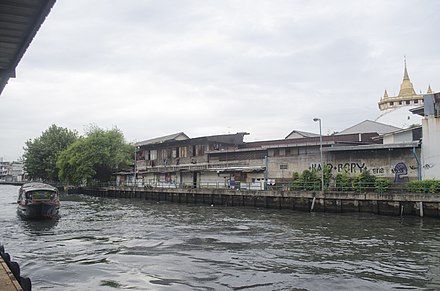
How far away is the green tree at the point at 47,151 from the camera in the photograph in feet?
284

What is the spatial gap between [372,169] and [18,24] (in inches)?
1238

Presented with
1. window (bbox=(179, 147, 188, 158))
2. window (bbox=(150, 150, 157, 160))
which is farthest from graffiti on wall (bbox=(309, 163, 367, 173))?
window (bbox=(150, 150, 157, 160))

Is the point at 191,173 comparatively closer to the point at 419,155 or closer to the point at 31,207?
the point at 31,207

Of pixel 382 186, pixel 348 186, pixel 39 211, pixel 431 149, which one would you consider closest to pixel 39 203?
pixel 39 211

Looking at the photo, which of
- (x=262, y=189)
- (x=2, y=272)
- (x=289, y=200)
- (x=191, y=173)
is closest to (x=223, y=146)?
(x=191, y=173)

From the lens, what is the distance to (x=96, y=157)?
67.4 m

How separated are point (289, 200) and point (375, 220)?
9.90 meters

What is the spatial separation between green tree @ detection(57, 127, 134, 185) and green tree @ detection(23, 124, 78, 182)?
15963 mm

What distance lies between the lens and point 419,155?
30.8m

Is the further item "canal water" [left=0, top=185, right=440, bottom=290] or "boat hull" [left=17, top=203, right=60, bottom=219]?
"boat hull" [left=17, top=203, right=60, bottom=219]

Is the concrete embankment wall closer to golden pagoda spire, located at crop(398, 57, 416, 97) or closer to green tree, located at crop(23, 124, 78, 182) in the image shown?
green tree, located at crop(23, 124, 78, 182)

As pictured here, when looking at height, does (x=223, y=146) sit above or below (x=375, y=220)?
above

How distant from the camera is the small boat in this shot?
28.6 metres

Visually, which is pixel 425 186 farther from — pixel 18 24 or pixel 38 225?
pixel 18 24
